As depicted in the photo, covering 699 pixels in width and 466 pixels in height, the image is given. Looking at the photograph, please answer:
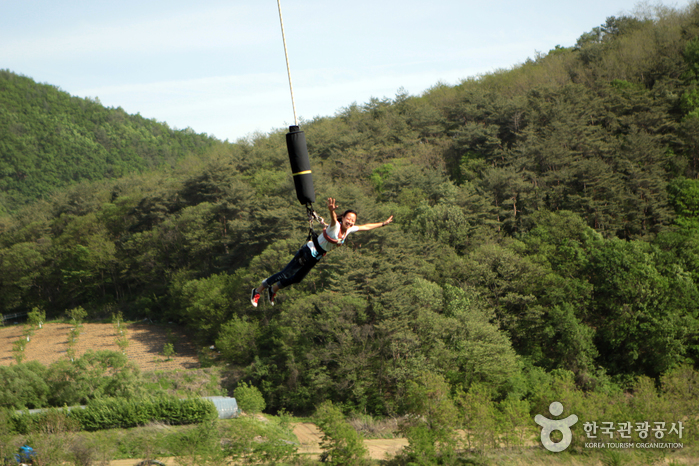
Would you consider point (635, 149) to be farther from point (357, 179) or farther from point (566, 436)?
point (566, 436)

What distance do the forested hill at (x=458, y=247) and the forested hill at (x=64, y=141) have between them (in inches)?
2127

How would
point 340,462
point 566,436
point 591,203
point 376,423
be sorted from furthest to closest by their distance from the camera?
point 591,203 → point 376,423 → point 566,436 → point 340,462

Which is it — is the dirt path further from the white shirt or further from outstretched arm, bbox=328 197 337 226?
outstretched arm, bbox=328 197 337 226

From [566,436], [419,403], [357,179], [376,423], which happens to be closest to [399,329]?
[376,423]

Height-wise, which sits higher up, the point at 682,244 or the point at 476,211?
the point at 476,211

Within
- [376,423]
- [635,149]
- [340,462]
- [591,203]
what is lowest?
[376,423]

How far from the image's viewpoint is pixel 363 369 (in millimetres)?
29312

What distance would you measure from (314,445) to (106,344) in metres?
24.0

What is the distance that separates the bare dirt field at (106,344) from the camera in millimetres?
36459

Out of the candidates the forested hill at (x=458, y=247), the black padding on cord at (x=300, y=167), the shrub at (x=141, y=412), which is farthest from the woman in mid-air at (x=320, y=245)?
the forested hill at (x=458, y=247)

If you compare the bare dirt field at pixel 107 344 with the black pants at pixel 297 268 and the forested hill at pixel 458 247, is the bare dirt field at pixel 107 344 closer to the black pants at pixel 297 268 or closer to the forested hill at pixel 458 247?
the forested hill at pixel 458 247

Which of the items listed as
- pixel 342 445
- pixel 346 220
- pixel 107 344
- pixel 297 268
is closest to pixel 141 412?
pixel 342 445

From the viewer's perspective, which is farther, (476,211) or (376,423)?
(476,211)

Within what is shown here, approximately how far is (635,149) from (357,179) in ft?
71.2
